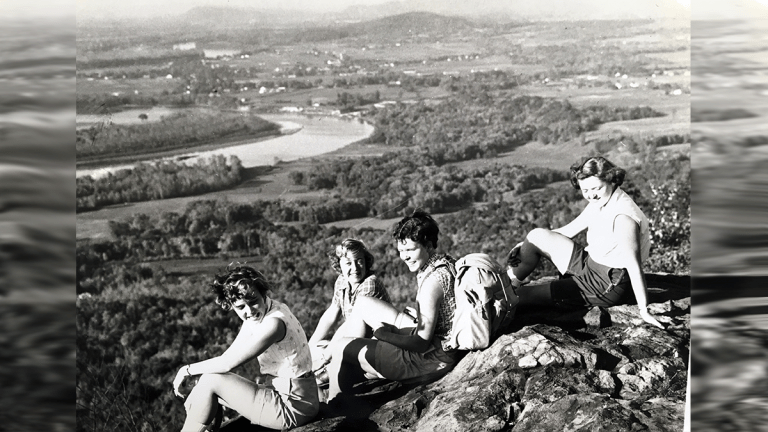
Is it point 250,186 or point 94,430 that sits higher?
point 250,186

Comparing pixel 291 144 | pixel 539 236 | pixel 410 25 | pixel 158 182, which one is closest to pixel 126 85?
pixel 158 182

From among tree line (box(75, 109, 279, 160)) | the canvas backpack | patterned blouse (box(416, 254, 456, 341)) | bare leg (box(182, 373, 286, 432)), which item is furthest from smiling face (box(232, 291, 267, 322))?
tree line (box(75, 109, 279, 160))

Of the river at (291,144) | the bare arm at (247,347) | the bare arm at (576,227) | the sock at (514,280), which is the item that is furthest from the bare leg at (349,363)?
the river at (291,144)

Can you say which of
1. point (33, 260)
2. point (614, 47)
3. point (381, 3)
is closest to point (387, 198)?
point (381, 3)

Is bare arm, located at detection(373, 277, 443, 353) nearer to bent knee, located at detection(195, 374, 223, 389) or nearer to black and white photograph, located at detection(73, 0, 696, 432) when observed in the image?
bent knee, located at detection(195, 374, 223, 389)

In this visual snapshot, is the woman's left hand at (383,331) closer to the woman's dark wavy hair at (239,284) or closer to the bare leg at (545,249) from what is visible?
the woman's dark wavy hair at (239,284)

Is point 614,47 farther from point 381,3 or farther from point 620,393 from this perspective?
point 620,393
